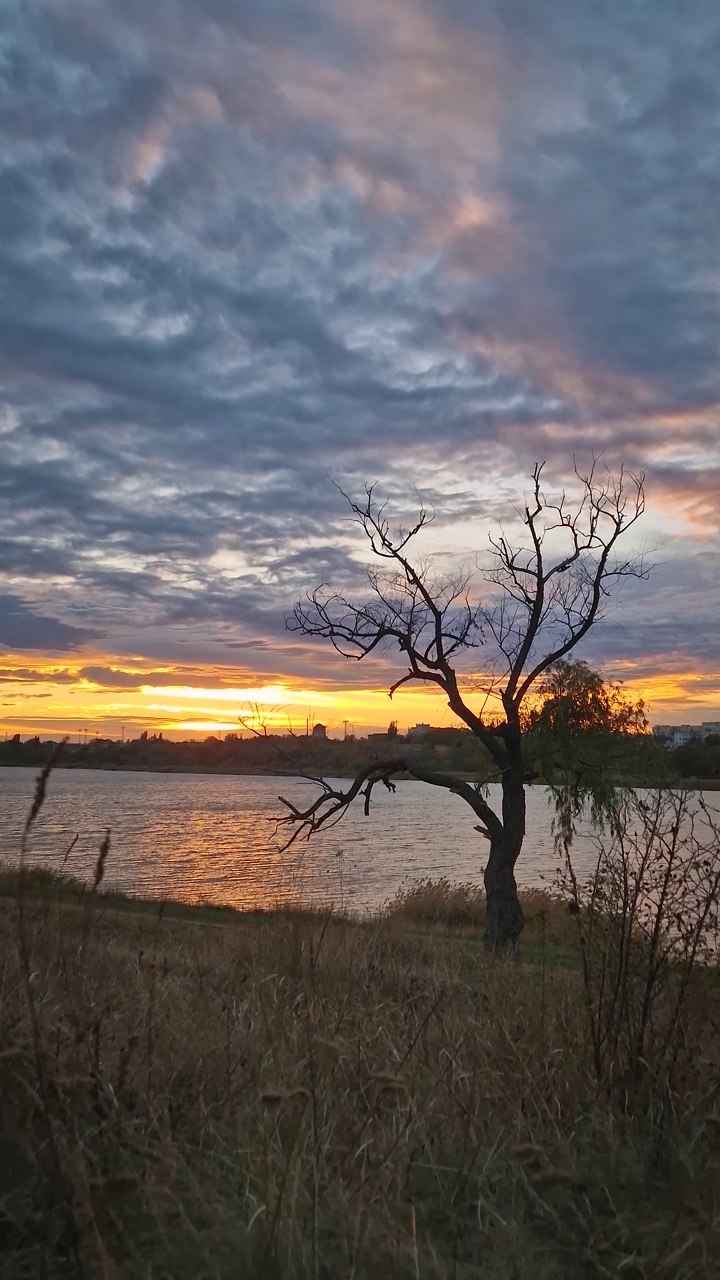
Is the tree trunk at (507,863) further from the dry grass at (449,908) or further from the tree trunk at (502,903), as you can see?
the dry grass at (449,908)

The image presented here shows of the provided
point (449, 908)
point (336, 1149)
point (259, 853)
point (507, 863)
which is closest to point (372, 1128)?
point (336, 1149)

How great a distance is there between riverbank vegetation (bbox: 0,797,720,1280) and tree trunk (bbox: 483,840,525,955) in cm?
998

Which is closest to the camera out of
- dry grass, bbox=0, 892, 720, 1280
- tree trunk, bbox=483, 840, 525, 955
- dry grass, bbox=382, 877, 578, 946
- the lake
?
dry grass, bbox=0, 892, 720, 1280

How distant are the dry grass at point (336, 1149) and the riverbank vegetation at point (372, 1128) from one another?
0.05 ft

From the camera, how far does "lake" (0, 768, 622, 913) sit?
31078 millimetres

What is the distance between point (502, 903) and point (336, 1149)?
43.4ft

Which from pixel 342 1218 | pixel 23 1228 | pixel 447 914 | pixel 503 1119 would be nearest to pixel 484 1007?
pixel 503 1119

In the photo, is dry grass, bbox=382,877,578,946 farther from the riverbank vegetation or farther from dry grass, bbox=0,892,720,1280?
dry grass, bbox=0,892,720,1280

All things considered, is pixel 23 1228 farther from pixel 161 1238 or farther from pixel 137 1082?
pixel 137 1082

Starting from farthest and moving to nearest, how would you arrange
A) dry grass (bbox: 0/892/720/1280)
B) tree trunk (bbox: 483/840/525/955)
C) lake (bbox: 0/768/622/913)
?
lake (bbox: 0/768/622/913) < tree trunk (bbox: 483/840/525/955) < dry grass (bbox: 0/892/720/1280)

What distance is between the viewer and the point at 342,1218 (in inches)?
137

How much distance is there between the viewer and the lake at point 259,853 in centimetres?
3108

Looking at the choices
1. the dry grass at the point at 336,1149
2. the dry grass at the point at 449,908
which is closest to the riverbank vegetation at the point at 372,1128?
the dry grass at the point at 336,1149

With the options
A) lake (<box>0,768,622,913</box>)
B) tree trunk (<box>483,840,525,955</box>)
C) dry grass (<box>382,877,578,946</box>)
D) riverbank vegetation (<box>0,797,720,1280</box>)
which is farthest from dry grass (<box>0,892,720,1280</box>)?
dry grass (<box>382,877,578,946</box>)
